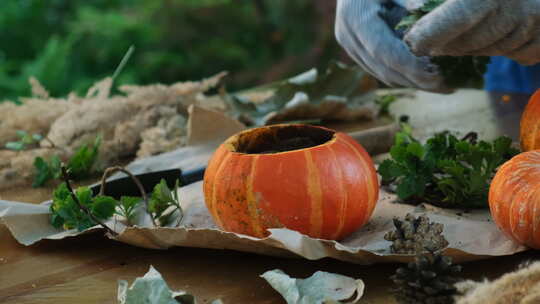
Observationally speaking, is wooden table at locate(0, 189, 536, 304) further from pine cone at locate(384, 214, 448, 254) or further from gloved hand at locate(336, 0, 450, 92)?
gloved hand at locate(336, 0, 450, 92)

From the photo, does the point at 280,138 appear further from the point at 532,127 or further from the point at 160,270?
the point at 532,127

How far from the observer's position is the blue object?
2.13 metres

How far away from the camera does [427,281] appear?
2.70 feet

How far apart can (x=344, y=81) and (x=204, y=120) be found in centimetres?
53

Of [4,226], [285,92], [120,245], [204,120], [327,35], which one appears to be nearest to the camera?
[120,245]

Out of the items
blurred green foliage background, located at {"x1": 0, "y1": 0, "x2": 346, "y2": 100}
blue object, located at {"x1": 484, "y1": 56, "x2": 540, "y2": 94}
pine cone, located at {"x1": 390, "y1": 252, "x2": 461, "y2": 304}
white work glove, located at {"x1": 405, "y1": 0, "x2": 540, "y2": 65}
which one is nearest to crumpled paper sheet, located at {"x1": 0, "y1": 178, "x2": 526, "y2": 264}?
pine cone, located at {"x1": 390, "y1": 252, "x2": 461, "y2": 304}

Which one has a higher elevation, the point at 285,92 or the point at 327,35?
the point at 285,92

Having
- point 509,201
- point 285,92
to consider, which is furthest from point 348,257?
point 285,92

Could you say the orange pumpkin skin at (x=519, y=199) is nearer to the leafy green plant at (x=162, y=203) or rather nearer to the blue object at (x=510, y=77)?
the leafy green plant at (x=162, y=203)

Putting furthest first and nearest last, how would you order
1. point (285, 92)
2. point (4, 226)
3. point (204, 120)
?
point (285, 92) → point (204, 120) → point (4, 226)

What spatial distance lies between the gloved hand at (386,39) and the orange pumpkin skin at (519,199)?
47 centimetres

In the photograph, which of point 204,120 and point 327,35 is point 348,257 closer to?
point 204,120

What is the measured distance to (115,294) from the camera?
967 millimetres

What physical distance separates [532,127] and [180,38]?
383cm
